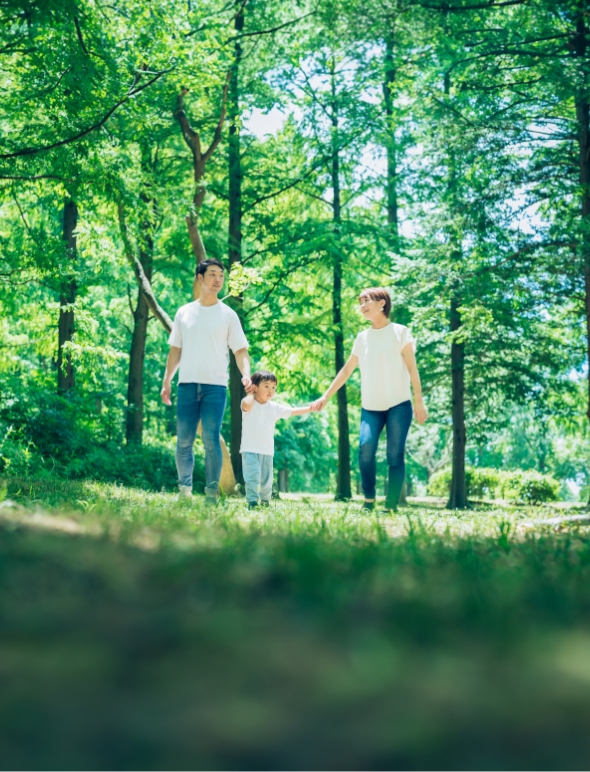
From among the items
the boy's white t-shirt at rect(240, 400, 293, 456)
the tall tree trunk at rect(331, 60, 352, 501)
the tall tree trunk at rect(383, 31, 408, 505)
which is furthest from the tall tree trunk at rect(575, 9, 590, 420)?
the boy's white t-shirt at rect(240, 400, 293, 456)

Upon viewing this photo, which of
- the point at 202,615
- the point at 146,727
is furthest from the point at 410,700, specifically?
the point at 202,615

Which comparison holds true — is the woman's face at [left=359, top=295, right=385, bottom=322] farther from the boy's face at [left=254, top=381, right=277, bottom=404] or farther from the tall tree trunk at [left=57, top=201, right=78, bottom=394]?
the tall tree trunk at [left=57, top=201, right=78, bottom=394]

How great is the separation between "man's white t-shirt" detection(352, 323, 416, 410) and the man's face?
5.73ft

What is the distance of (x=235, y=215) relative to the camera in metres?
18.9


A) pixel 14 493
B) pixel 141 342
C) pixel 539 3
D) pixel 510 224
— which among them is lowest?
pixel 14 493

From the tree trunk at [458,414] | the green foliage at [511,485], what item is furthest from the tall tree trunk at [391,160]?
the green foliage at [511,485]

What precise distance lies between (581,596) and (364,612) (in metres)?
0.77

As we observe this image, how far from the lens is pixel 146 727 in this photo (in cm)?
128

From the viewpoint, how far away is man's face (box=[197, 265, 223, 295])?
7641mm

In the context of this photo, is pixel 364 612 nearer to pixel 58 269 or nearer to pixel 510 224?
pixel 58 269

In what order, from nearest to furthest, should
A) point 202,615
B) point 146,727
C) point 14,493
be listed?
point 146,727, point 202,615, point 14,493

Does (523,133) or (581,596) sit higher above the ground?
(523,133)

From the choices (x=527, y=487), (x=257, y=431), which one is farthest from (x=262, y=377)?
(x=527, y=487)

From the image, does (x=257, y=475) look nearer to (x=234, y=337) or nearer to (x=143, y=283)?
(x=234, y=337)
